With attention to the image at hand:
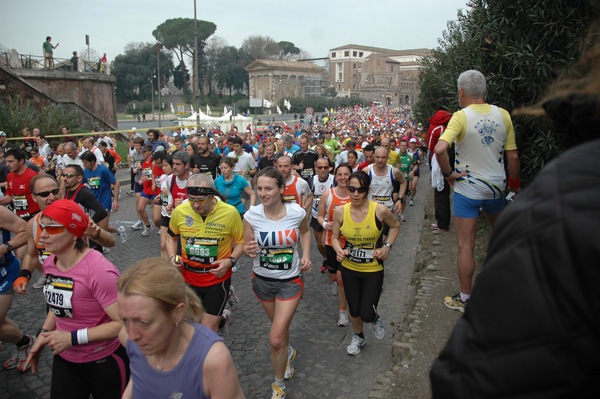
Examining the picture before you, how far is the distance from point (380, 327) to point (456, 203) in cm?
163

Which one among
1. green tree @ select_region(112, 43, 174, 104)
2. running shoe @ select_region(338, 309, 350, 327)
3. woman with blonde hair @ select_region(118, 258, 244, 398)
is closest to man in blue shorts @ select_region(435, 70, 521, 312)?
running shoe @ select_region(338, 309, 350, 327)

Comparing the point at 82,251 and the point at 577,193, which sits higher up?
the point at 577,193

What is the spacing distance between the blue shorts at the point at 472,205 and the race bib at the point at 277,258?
1756 millimetres

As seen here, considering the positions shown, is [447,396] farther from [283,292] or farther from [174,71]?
[174,71]

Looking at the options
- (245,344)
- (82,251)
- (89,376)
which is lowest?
(245,344)

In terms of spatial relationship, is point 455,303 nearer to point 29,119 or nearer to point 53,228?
point 53,228

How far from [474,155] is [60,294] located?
3.77m

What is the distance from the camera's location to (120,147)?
25047 millimetres

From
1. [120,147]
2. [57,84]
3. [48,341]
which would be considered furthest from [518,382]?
[57,84]

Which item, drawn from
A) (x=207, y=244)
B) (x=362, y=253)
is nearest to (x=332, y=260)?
(x=362, y=253)

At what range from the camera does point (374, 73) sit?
13788 centimetres

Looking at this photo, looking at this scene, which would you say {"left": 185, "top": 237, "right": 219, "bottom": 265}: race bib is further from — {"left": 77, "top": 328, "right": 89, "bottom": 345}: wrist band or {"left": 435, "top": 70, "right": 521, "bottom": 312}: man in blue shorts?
{"left": 435, "top": 70, "right": 521, "bottom": 312}: man in blue shorts

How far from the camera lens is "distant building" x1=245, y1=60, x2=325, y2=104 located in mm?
105688

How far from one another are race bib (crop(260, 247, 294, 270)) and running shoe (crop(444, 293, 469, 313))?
1983 millimetres
